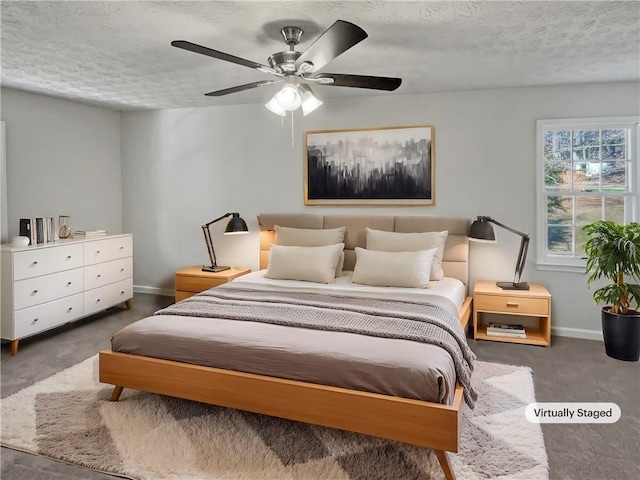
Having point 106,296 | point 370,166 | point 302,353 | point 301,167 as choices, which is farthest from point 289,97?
point 106,296

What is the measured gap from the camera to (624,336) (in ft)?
11.3

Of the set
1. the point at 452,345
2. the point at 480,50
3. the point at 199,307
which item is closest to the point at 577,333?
the point at 452,345

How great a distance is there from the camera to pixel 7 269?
361 cm

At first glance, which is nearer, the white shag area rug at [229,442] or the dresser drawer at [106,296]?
the white shag area rug at [229,442]

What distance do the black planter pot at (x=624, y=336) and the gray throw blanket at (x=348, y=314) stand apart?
155cm

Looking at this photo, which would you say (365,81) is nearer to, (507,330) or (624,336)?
(507,330)

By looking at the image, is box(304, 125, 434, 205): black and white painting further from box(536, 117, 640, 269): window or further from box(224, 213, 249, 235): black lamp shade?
box(536, 117, 640, 269): window

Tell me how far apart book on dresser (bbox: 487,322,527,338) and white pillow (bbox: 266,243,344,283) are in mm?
1556

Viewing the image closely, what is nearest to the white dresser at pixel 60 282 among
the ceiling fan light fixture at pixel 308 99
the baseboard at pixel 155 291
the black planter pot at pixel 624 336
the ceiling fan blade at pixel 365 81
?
the baseboard at pixel 155 291

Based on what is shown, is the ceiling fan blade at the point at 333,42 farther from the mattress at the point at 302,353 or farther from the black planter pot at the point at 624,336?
the black planter pot at the point at 624,336

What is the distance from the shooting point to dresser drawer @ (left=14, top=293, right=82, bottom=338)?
367 cm

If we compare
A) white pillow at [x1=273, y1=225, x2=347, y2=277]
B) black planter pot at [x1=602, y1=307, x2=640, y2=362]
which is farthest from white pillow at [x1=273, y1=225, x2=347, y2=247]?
black planter pot at [x1=602, y1=307, x2=640, y2=362]

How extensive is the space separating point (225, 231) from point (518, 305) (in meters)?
3.00

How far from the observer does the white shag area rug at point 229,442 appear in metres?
2.11
